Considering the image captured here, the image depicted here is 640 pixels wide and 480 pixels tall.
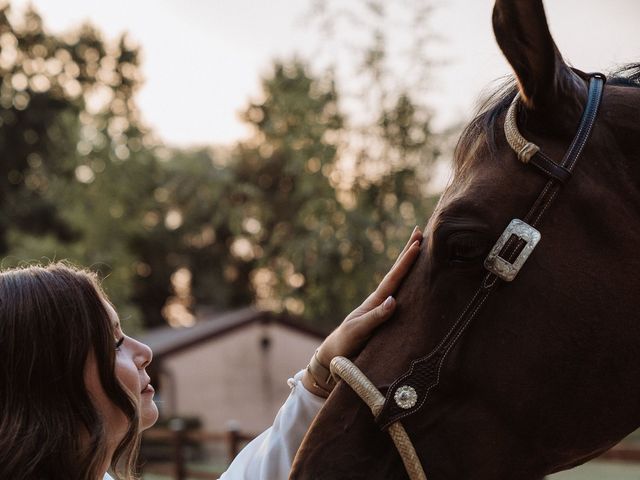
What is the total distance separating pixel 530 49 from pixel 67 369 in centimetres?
129

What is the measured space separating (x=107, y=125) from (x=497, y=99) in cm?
3585

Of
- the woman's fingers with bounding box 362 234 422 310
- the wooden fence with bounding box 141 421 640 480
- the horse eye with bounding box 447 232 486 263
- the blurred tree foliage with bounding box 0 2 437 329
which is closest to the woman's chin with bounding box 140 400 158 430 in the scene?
the woman's fingers with bounding box 362 234 422 310

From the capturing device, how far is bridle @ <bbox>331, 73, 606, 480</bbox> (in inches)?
62.3

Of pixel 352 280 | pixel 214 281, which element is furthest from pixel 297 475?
pixel 214 281

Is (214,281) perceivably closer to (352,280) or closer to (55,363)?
(352,280)

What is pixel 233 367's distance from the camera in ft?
83.1

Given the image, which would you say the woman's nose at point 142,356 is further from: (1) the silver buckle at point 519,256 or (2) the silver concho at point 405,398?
(1) the silver buckle at point 519,256

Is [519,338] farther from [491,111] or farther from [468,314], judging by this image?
[491,111]

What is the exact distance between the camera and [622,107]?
1.75 m

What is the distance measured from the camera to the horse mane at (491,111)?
70.4 inches

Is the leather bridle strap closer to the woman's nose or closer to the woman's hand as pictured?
the woman's hand

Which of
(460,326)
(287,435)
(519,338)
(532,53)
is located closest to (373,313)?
(460,326)

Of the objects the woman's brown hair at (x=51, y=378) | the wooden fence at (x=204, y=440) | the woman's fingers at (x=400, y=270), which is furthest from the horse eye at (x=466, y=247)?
the wooden fence at (x=204, y=440)

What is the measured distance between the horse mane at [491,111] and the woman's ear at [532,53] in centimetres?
12
